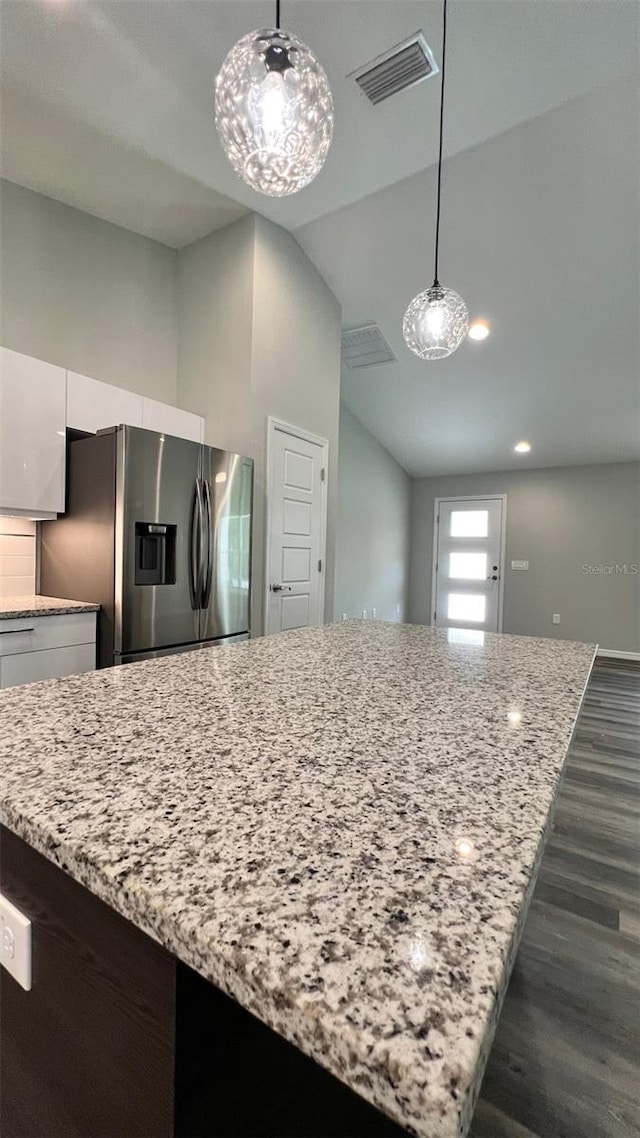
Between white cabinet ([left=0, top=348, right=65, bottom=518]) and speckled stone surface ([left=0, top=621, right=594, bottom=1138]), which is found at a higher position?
white cabinet ([left=0, top=348, right=65, bottom=518])

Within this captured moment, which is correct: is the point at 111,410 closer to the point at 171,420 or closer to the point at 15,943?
the point at 171,420

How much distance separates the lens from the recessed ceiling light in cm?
384

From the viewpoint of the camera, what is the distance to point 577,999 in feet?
4.13

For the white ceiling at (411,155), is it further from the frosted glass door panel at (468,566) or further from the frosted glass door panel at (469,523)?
the frosted glass door panel at (468,566)

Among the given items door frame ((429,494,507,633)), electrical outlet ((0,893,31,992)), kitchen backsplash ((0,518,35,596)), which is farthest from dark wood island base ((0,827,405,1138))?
door frame ((429,494,507,633))

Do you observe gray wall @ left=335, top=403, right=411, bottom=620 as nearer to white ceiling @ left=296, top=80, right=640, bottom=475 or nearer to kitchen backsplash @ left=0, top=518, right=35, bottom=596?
white ceiling @ left=296, top=80, right=640, bottom=475

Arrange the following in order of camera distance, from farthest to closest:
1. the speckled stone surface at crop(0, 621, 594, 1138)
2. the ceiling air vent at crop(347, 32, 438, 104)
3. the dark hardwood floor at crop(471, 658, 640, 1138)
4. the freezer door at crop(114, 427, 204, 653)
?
the freezer door at crop(114, 427, 204, 653)
the ceiling air vent at crop(347, 32, 438, 104)
the dark hardwood floor at crop(471, 658, 640, 1138)
the speckled stone surface at crop(0, 621, 594, 1138)

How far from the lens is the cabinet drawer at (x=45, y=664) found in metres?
1.88

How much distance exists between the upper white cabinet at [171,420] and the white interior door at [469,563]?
4.74 meters

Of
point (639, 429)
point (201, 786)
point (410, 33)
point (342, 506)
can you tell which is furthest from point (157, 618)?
point (639, 429)

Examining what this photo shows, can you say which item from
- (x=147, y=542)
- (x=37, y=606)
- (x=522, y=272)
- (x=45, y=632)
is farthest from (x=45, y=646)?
(x=522, y=272)

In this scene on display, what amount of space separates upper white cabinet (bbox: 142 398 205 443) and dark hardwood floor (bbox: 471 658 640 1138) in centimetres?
281

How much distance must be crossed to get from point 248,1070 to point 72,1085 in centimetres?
22

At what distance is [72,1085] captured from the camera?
0.47 m
